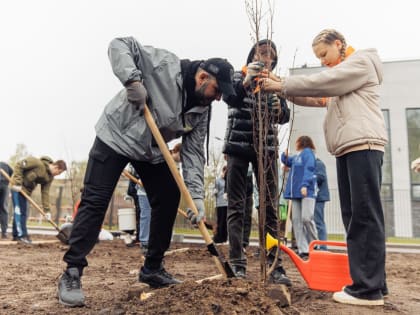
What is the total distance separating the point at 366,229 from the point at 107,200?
189 centimetres

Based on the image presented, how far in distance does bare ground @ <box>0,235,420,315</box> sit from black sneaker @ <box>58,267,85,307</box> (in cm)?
6

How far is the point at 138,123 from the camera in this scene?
3.02 meters

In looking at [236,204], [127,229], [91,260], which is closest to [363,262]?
[236,204]

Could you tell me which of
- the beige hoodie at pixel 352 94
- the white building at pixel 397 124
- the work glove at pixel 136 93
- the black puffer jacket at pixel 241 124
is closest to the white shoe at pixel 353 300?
the beige hoodie at pixel 352 94

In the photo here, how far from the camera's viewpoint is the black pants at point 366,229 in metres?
2.99

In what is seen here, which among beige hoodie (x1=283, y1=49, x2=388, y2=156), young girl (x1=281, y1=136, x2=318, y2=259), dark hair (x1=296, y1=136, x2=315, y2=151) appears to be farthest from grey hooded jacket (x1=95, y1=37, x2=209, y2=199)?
dark hair (x1=296, y1=136, x2=315, y2=151)

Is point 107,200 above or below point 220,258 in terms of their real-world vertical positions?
above

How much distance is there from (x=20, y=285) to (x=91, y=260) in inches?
81.9

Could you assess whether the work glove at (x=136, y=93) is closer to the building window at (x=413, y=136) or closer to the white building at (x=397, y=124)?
the white building at (x=397, y=124)

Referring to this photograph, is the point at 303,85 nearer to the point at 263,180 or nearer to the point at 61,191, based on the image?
the point at 263,180

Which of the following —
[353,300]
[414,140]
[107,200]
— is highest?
[414,140]

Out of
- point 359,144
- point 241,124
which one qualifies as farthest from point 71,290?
point 359,144

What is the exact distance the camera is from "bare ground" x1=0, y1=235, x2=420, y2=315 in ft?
8.16

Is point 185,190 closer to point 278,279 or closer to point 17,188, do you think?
point 278,279
